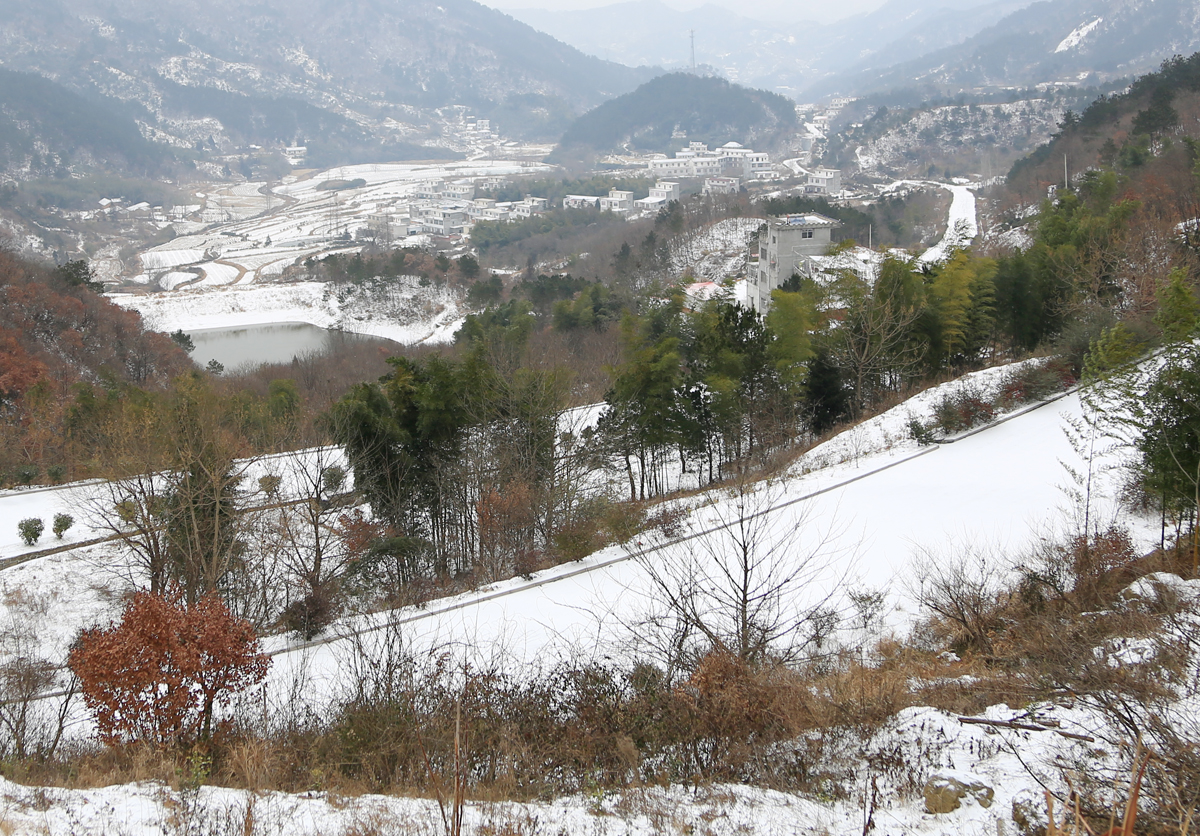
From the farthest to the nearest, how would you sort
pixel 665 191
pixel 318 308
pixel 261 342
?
pixel 665 191 → pixel 318 308 → pixel 261 342

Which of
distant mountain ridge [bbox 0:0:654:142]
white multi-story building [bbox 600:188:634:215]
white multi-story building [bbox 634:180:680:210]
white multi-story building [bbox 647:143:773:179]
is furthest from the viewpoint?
distant mountain ridge [bbox 0:0:654:142]

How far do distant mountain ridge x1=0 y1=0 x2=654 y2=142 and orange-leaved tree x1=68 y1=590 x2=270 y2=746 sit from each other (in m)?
114

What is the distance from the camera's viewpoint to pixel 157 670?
159 inches

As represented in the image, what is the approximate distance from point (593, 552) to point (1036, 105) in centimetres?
7124

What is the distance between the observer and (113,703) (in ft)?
13.1

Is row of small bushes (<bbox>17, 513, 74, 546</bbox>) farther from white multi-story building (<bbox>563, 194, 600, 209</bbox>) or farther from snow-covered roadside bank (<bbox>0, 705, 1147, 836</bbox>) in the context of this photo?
white multi-story building (<bbox>563, 194, 600, 209</bbox>)

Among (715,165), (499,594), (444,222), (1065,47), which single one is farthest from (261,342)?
(1065,47)

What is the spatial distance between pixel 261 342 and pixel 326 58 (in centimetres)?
12932

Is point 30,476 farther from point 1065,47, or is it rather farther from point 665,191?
point 1065,47

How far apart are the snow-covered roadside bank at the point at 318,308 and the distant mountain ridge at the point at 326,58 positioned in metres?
75.9

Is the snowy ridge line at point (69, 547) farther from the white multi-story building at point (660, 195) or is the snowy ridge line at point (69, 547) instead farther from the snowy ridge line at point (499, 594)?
the white multi-story building at point (660, 195)

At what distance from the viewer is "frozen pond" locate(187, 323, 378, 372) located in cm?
2973

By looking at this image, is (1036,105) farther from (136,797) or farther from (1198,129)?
(136,797)

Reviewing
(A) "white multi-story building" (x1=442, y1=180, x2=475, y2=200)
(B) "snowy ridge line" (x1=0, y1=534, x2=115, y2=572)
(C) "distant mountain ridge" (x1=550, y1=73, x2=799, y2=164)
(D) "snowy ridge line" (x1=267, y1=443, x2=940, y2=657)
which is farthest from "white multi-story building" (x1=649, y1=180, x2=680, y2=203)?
(D) "snowy ridge line" (x1=267, y1=443, x2=940, y2=657)
